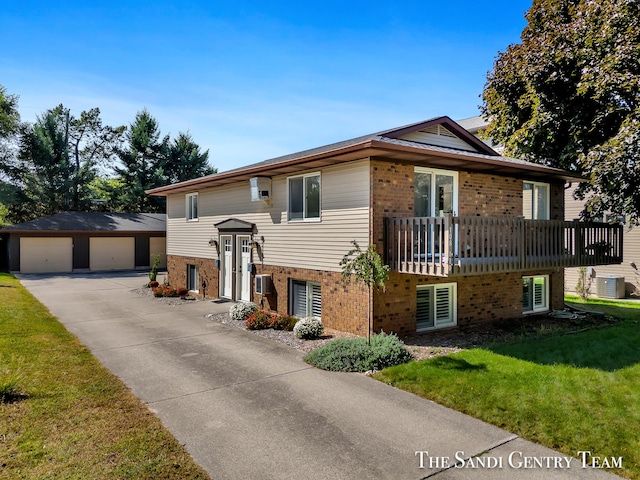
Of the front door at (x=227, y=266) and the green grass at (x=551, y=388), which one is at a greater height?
the front door at (x=227, y=266)

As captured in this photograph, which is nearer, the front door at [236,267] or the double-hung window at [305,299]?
the double-hung window at [305,299]

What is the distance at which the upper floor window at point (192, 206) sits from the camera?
54.8 feet

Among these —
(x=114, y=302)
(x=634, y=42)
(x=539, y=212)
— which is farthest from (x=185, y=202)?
(x=634, y=42)

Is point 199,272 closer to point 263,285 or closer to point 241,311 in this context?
point 263,285

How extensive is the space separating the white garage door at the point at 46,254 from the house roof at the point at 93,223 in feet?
Answer: 2.89

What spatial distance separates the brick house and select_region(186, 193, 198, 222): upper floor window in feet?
8.48

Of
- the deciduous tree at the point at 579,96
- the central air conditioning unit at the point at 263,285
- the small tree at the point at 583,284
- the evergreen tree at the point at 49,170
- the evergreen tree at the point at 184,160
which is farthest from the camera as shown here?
the evergreen tree at the point at 184,160

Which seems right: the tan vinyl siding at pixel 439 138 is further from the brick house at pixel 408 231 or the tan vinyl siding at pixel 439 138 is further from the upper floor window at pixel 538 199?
the upper floor window at pixel 538 199

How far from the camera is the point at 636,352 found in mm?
8297

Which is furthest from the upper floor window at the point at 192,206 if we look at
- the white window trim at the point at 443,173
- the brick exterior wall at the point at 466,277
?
the white window trim at the point at 443,173

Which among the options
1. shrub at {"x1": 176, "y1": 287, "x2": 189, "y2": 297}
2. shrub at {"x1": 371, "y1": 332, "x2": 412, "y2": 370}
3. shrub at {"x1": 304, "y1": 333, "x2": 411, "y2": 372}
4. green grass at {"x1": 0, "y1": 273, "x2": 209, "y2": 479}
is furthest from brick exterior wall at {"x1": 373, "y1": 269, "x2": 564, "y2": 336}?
shrub at {"x1": 176, "y1": 287, "x2": 189, "y2": 297}

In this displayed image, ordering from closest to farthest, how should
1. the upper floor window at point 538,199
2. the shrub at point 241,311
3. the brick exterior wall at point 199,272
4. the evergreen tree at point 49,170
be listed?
the shrub at point 241,311, the upper floor window at point 538,199, the brick exterior wall at point 199,272, the evergreen tree at point 49,170

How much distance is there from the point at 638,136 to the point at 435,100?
7.21 m

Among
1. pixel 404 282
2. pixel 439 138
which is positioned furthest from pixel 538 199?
pixel 404 282
